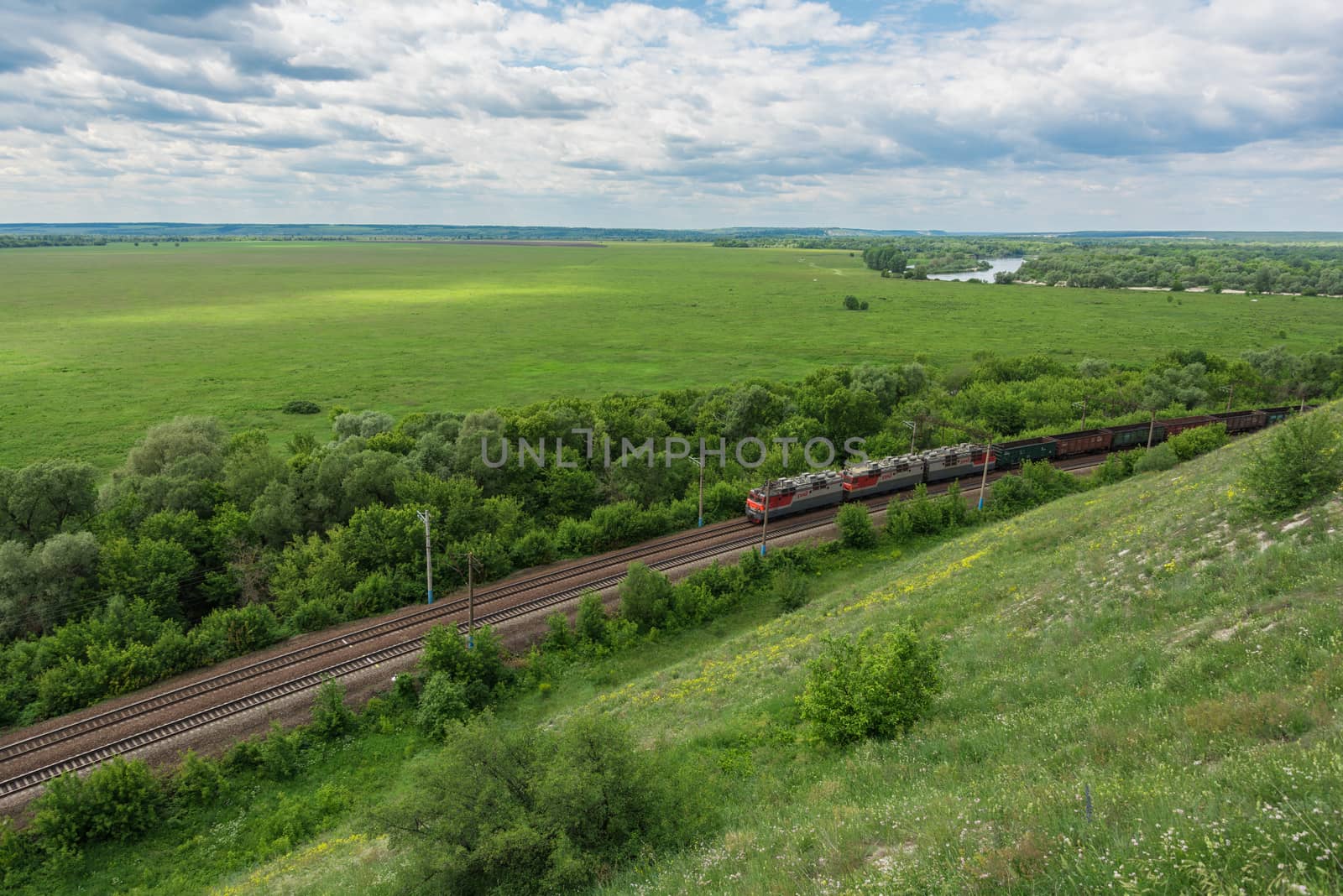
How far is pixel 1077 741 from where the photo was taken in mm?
13320

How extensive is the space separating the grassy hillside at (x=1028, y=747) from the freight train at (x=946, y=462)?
17.2m

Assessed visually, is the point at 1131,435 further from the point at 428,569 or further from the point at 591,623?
the point at 428,569

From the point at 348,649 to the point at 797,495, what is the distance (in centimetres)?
3046

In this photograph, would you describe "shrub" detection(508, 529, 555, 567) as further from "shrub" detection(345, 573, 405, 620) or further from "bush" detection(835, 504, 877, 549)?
"bush" detection(835, 504, 877, 549)

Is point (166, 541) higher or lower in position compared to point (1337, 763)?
lower

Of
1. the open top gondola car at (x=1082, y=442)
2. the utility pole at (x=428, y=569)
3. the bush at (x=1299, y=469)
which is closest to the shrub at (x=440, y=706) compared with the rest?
the utility pole at (x=428, y=569)

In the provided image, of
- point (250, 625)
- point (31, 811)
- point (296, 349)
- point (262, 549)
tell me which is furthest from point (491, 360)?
point (31, 811)

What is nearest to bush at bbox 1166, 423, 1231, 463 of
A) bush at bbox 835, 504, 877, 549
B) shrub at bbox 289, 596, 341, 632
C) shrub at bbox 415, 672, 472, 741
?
bush at bbox 835, 504, 877, 549

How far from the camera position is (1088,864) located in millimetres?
8320

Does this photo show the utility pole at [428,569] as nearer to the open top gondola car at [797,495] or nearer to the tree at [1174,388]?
the open top gondola car at [797,495]

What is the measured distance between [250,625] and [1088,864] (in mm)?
37445

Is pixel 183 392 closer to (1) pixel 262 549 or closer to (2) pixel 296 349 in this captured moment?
(2) pixel 296 349

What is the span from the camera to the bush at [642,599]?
36.2m

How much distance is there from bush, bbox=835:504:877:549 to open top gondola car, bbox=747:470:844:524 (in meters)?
4.45
